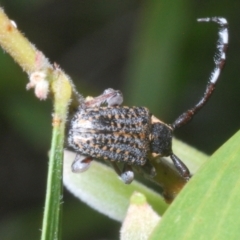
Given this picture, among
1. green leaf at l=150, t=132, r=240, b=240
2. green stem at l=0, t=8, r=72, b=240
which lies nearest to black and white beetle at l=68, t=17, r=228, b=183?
green stem at l=0, t=8, r=72, b=240

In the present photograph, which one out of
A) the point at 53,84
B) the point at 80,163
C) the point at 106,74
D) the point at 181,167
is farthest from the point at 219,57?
the point at 106,74

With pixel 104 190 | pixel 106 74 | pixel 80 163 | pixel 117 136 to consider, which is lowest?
pixel 106 74

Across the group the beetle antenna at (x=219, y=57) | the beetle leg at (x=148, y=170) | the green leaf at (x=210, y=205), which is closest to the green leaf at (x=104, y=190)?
the beetle leg at (x=148, y=170)

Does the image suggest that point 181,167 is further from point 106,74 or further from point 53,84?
point 106,74

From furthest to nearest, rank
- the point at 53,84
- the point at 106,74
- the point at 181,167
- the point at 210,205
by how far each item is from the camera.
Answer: the point at 106,74, the point at 181,167, the point at 53,84, the point at 210,205

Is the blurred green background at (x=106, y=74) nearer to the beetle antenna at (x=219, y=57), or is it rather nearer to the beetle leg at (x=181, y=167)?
the beetle antenna at (x=219, y=57)

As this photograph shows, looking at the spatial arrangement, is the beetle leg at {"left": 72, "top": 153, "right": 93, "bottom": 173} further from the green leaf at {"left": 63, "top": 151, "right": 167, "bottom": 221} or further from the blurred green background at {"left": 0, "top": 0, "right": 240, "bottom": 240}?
the blurred green background at {"left": 0, "top": 0, "right": 240, "bottom": 240}

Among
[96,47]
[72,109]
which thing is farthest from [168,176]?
[96,47]
